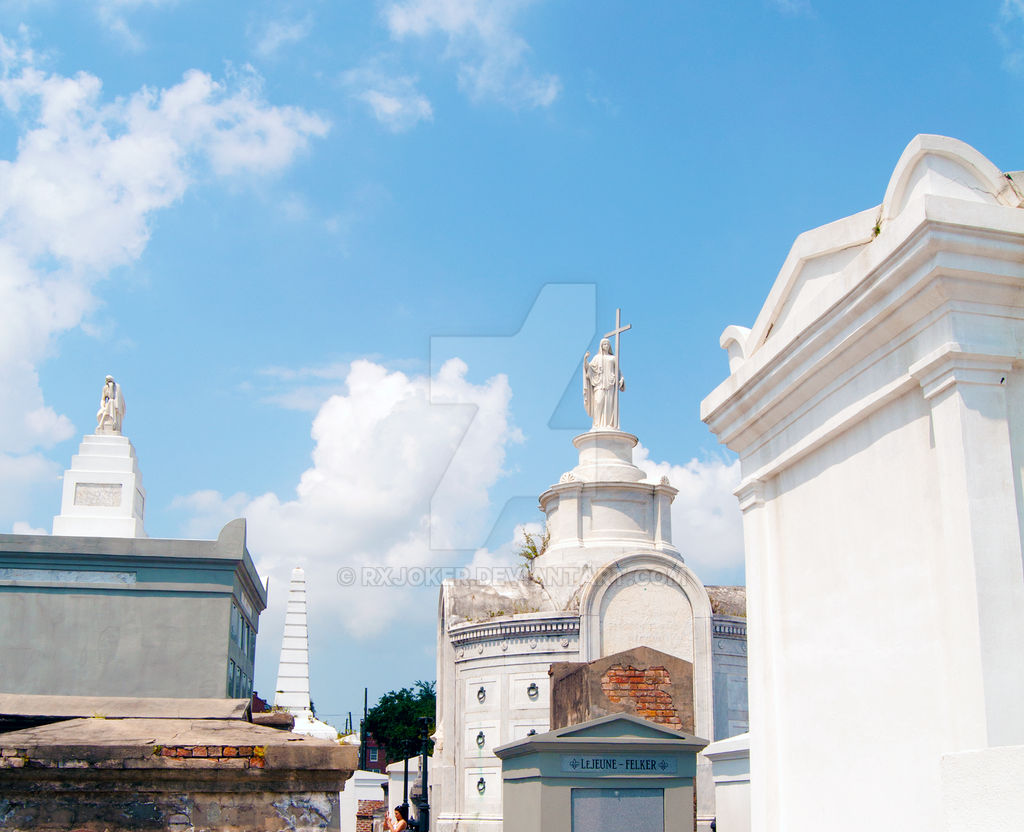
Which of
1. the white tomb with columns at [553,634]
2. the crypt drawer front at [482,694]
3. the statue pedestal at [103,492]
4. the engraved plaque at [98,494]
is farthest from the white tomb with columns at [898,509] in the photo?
the crypt drawer front at [482,694]

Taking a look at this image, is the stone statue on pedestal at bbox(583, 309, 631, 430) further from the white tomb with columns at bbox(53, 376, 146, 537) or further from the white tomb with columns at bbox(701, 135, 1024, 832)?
the white tomb with columns at bbox(701, 135, 1024, 832)

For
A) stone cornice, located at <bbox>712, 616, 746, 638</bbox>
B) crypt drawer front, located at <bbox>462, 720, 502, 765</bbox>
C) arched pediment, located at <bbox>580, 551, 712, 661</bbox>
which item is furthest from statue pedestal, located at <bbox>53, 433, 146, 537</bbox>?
stone cornice, located at <bbox>712, 616, 746, 638</bbox>

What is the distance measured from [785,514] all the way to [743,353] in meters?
1.02

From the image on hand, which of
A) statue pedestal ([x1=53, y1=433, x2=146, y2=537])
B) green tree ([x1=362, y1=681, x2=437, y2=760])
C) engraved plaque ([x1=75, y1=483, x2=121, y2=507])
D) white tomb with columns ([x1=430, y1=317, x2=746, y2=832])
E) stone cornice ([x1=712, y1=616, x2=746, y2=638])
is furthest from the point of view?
green tree ([x1=362, y1=681, x2=437, y2=760])

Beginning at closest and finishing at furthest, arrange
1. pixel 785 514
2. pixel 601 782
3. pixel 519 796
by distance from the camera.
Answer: pixel 785 514 → pixel 601 782 → pixel 519 796

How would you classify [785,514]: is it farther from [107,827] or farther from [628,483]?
[628,483]

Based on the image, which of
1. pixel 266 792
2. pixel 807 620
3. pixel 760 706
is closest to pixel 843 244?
pixel 807 620

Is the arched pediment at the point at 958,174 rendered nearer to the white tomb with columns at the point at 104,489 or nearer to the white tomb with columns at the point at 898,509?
the white tomb with columns at the point at 898,509

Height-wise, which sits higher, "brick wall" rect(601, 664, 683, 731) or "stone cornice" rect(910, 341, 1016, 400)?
"stone cornice" rect(910, 341, 1016, 400)

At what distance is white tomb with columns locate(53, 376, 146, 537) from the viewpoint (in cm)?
1516

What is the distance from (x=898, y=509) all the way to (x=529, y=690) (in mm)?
15455

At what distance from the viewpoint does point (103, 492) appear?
15.5 metres

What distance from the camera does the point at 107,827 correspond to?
419cm

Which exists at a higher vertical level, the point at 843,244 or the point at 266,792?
the point at 843,244
